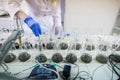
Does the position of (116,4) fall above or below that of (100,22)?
above

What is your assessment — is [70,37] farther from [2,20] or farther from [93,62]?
[2,20]

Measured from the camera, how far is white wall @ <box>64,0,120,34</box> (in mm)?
2029

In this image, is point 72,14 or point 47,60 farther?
point 72,14

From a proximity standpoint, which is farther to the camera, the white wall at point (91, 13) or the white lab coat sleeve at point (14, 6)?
the white wall at point (91, 13)

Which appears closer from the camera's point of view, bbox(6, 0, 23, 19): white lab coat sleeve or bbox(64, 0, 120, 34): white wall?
bbox(6, 0, 23, 19): white lab coat sleeve

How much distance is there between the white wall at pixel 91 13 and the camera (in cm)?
203

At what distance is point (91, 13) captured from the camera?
6.93 feet

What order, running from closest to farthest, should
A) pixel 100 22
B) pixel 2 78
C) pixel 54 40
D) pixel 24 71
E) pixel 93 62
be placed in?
pixel 2 78 → pixel 24 71 → pixel 93 62 → pixel 54 40 → pixel 100 22

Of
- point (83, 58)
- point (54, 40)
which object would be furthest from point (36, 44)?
point (83, 58)

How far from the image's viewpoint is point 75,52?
0.91 m

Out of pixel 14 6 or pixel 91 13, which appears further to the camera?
pixel 91 13

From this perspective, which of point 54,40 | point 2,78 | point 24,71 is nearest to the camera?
point 2,78

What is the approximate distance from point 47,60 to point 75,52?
0.71ft

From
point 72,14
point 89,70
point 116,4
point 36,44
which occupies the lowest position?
point 89,70
